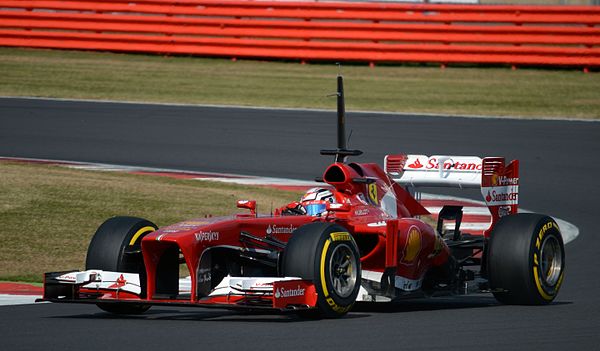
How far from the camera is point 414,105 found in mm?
27047

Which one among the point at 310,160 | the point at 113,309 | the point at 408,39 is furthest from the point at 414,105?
the point at 113,309

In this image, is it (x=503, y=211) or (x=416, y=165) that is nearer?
(x=503, y=211)

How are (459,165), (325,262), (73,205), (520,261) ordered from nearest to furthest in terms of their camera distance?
(325,262), (520,261), (459,165), (73,205)

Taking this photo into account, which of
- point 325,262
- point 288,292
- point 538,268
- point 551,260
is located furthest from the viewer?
point 551,260

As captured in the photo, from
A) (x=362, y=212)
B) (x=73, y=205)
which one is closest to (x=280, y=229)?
(x=362, y=212)

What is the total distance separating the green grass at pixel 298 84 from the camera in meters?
27.1

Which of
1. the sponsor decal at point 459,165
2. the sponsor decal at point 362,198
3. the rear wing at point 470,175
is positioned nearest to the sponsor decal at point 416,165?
the rear wing at point 470,175

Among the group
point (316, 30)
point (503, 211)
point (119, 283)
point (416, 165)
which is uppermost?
point (316, 30)

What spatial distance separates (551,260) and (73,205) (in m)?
6.78

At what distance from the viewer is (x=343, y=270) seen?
32.2 ft

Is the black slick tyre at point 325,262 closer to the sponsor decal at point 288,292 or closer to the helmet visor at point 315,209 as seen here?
the sponsor decal at point 288,292

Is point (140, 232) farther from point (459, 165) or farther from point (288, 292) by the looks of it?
point (459, 165)

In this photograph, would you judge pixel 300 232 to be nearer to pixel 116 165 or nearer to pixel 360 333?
pixel 360 333

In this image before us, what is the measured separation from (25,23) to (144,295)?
24.4 metres
